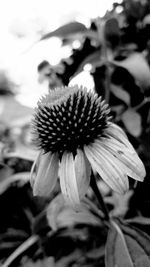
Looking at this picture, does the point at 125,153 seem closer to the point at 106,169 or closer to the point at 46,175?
the point at 106,169

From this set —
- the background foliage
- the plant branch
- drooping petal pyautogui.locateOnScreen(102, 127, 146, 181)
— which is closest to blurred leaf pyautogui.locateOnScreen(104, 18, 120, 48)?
the background foliage

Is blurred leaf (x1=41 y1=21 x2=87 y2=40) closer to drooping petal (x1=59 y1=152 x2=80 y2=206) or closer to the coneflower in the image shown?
the coneflower

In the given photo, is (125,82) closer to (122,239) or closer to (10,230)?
(122,239)

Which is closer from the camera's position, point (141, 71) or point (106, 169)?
point (106, 169)

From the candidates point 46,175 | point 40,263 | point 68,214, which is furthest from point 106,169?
point 40,263


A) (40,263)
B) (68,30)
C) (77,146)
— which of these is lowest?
(40,263)

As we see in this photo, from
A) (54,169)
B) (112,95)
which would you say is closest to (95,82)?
(112,95)
